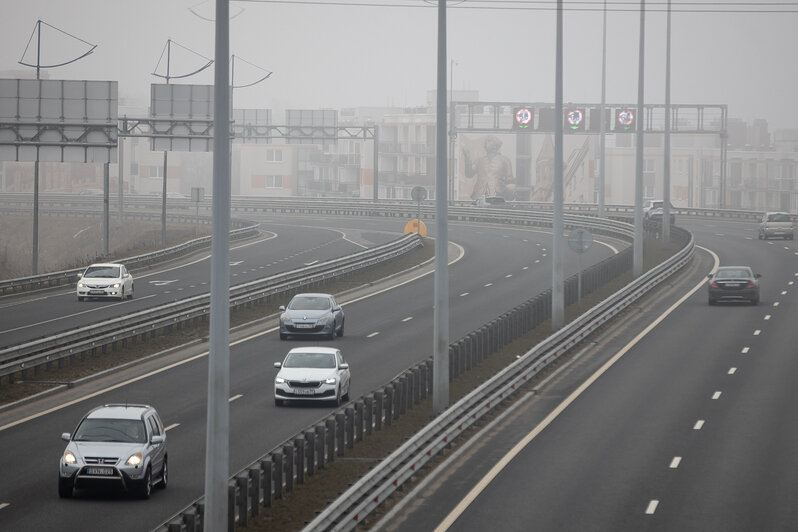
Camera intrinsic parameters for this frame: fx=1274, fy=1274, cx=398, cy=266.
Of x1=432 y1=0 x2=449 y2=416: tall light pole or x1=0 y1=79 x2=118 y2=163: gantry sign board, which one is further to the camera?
x1=0 y1=79 x2=118 y2=163: gantry sign board

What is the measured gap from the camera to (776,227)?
77875 mm

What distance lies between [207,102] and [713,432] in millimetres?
42050

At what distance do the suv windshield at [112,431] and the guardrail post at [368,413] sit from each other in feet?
18.5

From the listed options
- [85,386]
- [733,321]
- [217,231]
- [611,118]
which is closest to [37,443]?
[85,386]

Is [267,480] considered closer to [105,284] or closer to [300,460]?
[300,460]

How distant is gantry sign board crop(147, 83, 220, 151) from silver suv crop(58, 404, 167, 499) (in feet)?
142

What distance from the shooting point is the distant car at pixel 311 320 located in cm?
3891

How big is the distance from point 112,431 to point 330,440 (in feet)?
13.2

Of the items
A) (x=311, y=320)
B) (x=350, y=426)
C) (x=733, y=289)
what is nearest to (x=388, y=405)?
(x=350, y=426)

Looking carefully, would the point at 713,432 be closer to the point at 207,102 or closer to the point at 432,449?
the point at 432,449

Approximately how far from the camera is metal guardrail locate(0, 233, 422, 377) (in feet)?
105

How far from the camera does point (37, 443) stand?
953 inches

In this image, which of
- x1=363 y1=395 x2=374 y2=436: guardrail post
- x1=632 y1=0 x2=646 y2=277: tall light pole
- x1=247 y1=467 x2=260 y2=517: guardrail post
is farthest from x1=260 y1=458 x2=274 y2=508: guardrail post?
x1=632 y1=0 x2=646 y2=277: tall light pole

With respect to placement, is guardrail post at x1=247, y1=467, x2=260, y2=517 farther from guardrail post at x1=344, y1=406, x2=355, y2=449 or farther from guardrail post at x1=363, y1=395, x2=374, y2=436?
guardrail post at x1=363, y1=395, x2=374, y2=436
